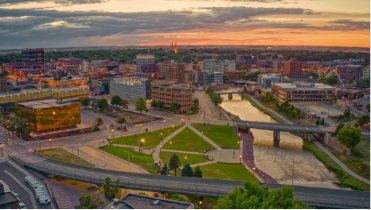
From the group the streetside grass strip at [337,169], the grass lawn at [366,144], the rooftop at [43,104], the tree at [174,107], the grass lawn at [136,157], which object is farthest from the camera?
the tree at [174,107]

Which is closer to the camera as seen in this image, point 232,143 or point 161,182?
point 161,182

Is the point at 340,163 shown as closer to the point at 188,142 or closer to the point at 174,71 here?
the point at 188,142

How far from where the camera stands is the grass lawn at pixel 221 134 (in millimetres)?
41766

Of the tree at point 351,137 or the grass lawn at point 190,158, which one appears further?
the tree at point 351,137

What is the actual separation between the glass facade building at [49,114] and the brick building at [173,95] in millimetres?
18598

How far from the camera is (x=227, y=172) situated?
31766 millimetres

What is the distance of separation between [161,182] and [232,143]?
18.0 m

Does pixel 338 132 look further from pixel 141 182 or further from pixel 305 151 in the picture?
pixel 141 182

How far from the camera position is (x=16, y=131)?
43.2 metres

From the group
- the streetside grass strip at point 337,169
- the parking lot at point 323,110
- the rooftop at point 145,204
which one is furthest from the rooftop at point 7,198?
the parking lot at point 323,110

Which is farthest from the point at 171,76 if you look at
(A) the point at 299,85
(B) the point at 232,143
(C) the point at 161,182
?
(C) the point at 161,182

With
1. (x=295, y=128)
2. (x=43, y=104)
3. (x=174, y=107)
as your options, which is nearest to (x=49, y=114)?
(x=43, y=104)

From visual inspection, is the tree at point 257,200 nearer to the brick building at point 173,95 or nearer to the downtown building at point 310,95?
the brick building at point 173,95

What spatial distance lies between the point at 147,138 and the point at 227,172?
1376cm
